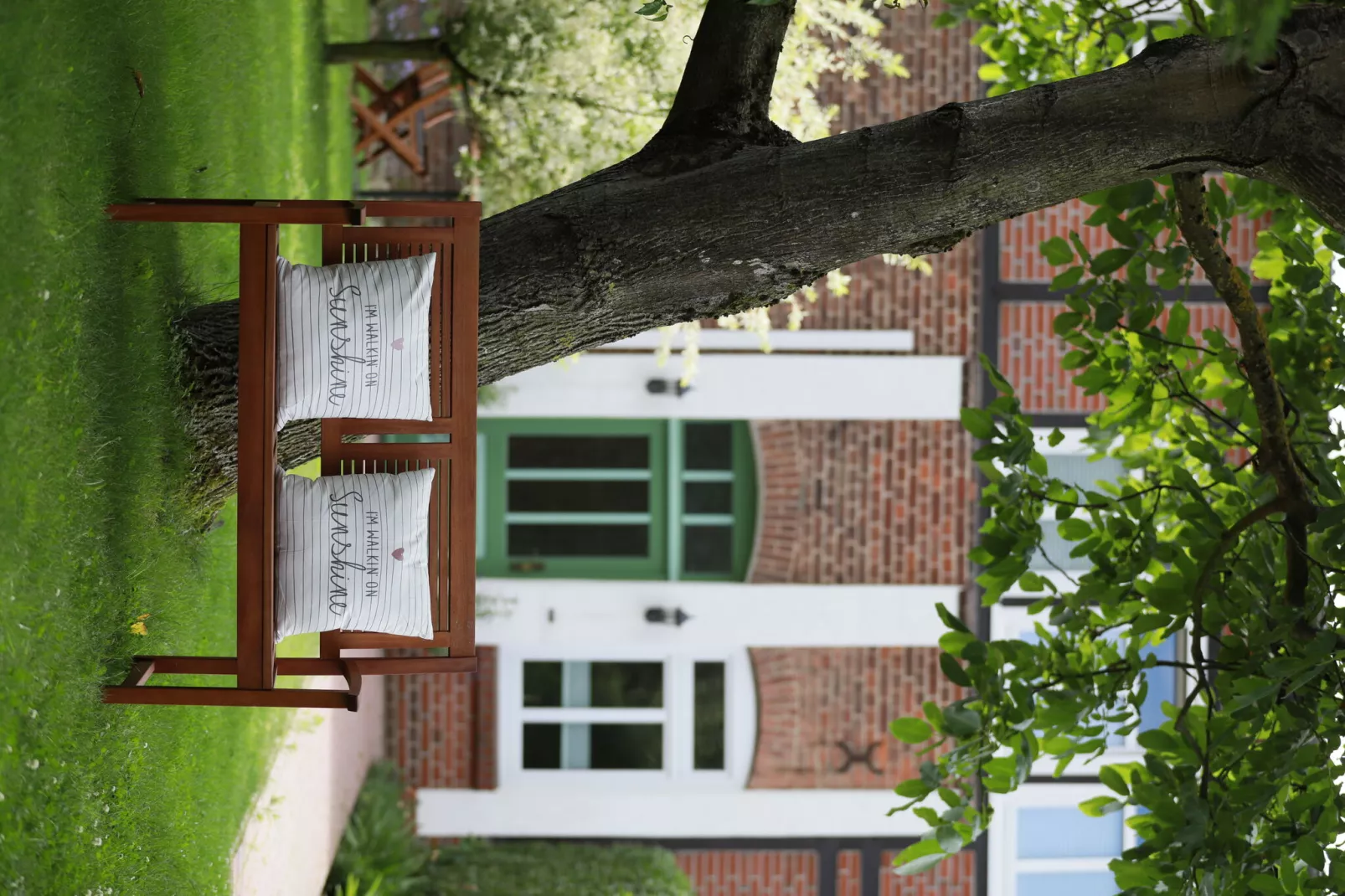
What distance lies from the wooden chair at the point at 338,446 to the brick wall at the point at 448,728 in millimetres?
5015

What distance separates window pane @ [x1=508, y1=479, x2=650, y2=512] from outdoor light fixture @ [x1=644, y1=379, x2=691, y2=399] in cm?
69

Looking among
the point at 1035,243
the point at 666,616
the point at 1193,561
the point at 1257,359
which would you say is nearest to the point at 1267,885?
the point at 1193,561

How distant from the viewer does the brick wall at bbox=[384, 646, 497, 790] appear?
8.16 m

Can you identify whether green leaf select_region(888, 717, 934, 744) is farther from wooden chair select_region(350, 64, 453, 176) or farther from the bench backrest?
wooden chair select_region(350, 64, 453, 176)

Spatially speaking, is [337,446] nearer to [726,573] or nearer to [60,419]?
[60,419]

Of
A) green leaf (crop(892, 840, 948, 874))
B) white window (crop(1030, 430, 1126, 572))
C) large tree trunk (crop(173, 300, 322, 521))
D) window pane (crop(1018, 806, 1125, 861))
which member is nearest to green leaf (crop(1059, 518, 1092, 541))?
green leaf (crop(892, 840, 948, 874))

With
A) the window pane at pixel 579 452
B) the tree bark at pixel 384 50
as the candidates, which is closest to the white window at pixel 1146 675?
the window pane at pixel 579 452

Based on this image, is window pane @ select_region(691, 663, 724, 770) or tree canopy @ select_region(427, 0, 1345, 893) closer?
tree canopy @ select_region(427, 0, 1345, 893)

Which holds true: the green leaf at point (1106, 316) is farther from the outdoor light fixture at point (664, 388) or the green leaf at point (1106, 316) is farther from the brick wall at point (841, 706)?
the brick wall at point (841, 706)

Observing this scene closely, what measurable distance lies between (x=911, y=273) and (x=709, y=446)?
5.96 feet

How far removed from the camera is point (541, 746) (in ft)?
27.0

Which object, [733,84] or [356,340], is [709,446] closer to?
[733,84]

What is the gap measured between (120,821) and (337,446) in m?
1.17

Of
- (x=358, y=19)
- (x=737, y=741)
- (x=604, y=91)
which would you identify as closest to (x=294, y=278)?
(x=604, y=91)
